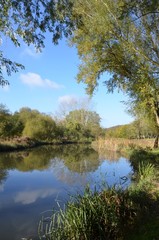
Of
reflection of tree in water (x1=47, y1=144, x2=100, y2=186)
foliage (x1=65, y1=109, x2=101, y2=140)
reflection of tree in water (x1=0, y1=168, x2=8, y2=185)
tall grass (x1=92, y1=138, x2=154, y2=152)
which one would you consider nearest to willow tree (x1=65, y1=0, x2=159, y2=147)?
reflection of tree in water (x1=47, y1=144, x2=100, y2=186)

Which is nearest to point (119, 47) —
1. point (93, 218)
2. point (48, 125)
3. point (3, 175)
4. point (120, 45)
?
point (120, 45)

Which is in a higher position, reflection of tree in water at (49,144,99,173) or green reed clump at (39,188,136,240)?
reflection of tree in water at (49,144,99,173)

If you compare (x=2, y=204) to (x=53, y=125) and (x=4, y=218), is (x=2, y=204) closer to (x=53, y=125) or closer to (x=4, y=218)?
(x=4, y=218)

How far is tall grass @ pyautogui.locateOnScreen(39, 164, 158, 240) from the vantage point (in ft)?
20.3

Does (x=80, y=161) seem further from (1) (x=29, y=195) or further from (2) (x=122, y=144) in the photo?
(1) (x=29, y=195)

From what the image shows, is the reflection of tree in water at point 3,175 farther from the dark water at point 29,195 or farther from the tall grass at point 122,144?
the tall grass at point 122,144

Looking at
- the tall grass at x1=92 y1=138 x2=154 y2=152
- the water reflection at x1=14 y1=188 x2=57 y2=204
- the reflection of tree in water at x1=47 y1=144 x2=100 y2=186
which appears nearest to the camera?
the water reflection at x1=14 y1=188 x2=57 y2=204

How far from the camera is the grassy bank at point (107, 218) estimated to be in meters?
6.21

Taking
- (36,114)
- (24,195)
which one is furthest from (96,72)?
(36,114)

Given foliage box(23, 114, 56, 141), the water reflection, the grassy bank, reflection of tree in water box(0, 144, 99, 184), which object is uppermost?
foliage box(23, 114, 56, 141)

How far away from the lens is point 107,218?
667 centimetres

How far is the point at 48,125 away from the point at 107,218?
5724 cm

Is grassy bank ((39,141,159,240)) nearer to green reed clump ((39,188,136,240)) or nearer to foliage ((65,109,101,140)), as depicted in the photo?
green reed clump ((39,188,136,240))

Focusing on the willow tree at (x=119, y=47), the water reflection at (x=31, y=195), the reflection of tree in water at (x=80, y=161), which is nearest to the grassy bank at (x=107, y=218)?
the water reflection at (x=31, y=195)
